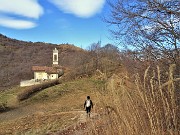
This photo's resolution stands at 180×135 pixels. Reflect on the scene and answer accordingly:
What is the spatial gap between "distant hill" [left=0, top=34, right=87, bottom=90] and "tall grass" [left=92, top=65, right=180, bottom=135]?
61825 mm

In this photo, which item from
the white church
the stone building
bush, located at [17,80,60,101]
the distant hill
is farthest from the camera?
the distant hill

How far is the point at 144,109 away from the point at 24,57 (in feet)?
307

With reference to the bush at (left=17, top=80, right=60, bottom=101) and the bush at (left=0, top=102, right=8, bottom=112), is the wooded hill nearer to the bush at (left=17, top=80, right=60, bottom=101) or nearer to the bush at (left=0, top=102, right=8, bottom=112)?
the bush at (left=17, top=80, right=60, bottom=101)

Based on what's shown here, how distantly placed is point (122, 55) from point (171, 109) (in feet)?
11.4

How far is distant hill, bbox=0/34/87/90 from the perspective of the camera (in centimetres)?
7112

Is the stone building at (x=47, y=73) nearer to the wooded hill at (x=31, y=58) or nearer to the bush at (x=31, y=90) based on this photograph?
the wooded hill at (x=31, y=58)

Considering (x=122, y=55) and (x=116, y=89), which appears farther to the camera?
(x=122, y=55)

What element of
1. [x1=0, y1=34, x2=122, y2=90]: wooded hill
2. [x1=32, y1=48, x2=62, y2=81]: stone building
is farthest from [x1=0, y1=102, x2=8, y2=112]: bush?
[x1=32, y1=48, x2=62, y2=81]: stone building

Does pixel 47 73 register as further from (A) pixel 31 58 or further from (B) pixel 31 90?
(A) pixel 31 58

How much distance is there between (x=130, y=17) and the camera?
5.54 m

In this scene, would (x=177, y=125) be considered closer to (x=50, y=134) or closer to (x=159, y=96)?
(x=159, y=96)

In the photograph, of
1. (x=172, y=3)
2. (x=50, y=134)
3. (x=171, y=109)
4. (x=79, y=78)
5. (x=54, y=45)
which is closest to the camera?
(x=171, y=109)

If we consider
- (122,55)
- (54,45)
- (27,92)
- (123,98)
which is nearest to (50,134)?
(122,55)

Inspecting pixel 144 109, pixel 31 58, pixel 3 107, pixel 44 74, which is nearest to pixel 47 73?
pixel 44 74
